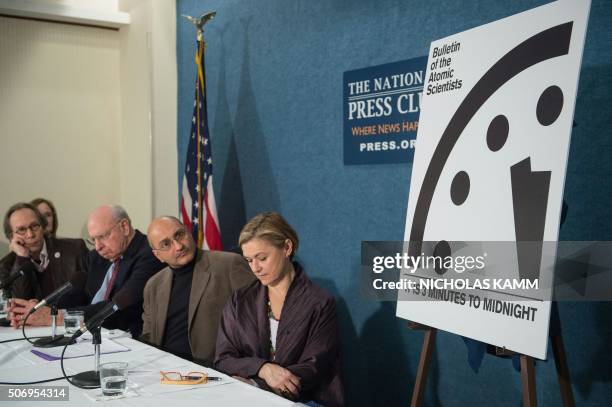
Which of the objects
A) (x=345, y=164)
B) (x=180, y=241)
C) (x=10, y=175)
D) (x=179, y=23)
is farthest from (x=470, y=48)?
(x=10, y=175)

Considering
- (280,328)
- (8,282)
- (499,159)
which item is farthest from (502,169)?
(8,282)

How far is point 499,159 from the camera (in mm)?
2482

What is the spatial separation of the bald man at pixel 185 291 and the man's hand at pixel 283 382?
0.93 m

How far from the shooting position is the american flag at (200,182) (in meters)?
4.77

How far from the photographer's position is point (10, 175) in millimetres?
5996

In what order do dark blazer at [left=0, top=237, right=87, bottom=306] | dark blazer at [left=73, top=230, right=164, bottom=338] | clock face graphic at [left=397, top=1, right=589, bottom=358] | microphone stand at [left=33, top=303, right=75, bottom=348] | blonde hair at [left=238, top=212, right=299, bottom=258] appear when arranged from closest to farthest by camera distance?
clock face graphic at [left=397, top=1, right=589, bottom=358] → blonde hair at [left=238, top=212, right=299, bottom=258] → microphone stand at [left=33, top=303, right=75, bottom=348] → dark blazer at [left=73, top=230, right=164, bottom=338] → dark blazer at [left=0, top=237, right=87, bottom=306]

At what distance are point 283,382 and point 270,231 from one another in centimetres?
62

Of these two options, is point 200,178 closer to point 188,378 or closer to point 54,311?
point 54,311

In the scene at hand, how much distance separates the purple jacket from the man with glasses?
2108mm

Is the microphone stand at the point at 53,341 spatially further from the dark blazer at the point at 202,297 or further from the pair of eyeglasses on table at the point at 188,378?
the pair of eyeglasses on table at the point at 188,378

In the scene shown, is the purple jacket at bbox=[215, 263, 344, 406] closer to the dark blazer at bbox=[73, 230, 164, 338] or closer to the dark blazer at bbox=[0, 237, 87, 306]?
the dark blazer at bbox=[73, 230, 164, 338]

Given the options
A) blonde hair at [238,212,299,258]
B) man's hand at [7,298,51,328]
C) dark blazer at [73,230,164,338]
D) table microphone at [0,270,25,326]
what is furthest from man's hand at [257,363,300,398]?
table microphone at [0,270,25,326]

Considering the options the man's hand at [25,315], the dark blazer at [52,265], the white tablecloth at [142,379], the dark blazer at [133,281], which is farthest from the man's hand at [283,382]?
the dark blazer at [52,265]

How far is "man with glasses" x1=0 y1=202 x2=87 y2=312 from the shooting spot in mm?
4555
